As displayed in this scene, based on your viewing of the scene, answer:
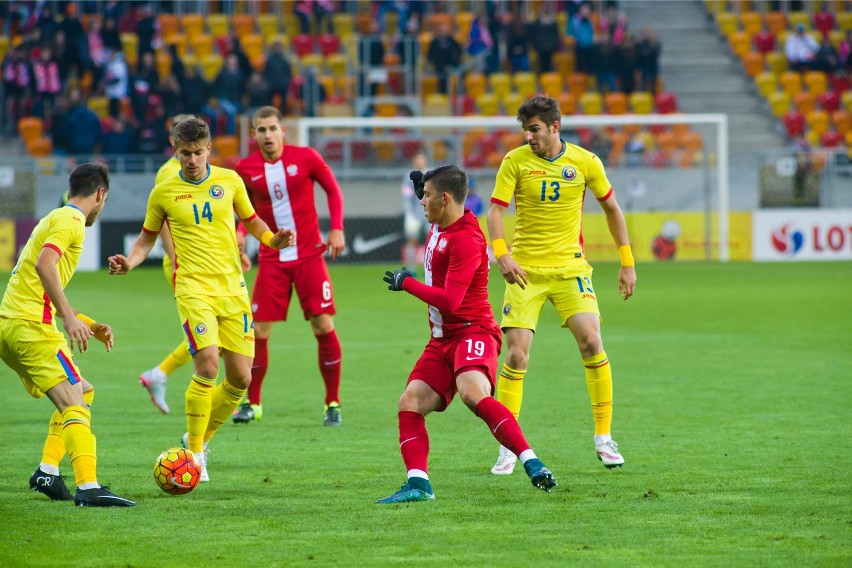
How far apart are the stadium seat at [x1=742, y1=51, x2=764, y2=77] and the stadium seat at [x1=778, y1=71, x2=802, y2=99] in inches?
33.3

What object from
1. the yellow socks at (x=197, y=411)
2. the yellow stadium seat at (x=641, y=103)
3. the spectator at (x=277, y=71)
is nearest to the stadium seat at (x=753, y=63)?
the yellow stadium seat at (x=641, y=103)

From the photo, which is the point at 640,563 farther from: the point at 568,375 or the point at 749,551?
the point at 568,375

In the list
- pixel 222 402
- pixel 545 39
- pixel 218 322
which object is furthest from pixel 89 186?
pixel 545 39

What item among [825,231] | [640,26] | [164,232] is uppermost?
[640,26]

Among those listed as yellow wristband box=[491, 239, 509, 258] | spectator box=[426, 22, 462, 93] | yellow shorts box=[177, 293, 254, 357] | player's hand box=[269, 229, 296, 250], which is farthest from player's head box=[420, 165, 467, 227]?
spectator box=[426, 22, 462, 93]

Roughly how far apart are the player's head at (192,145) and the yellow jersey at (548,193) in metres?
1.70

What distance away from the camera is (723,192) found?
86.9ft

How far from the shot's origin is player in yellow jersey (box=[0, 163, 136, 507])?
6.29 metres

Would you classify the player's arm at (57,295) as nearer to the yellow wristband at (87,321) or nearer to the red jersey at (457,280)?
the yellow wristband at (87,321)

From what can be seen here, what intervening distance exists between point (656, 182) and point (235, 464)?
20351 mm

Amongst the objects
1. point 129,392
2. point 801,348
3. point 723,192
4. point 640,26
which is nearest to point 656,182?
point 723,192

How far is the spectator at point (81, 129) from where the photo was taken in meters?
25.8

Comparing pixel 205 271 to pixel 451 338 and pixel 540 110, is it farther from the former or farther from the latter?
pixel 540 110

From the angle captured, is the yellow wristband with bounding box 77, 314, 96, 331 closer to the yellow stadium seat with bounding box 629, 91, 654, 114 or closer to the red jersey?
the red jersey
